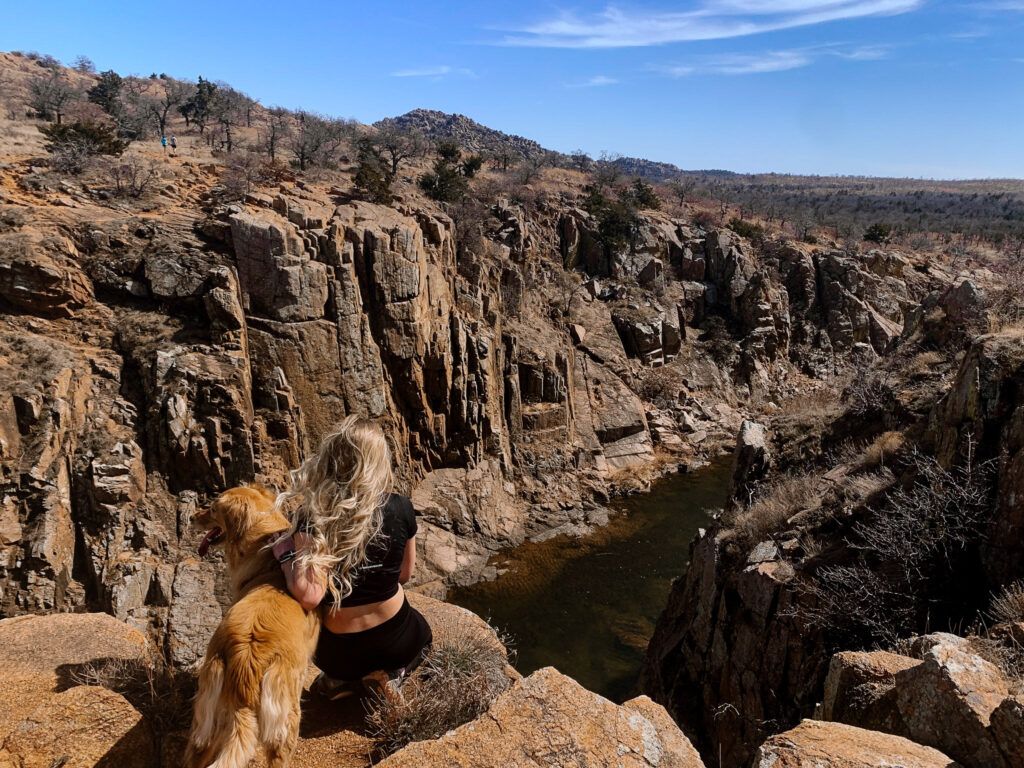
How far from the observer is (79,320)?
14.7m

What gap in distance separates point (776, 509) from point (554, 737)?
602 centimetres

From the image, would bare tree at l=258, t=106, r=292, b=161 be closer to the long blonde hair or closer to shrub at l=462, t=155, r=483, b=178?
shrub at l=462, t=155, r=483, b=178

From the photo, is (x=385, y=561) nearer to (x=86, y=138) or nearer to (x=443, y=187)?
(x=86, y=138)

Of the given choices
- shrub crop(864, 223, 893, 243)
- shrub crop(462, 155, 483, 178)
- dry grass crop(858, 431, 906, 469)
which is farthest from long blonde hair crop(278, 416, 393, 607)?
shrub crop(864, 223, 893, 243)

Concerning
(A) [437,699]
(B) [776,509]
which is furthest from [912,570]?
(A) [437,699]

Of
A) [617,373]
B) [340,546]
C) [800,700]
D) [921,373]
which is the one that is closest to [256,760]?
[340,546]

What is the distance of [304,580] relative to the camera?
2945mm

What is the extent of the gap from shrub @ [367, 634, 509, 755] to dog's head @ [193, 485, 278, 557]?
130 cm

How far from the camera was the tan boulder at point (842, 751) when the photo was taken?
2895mm

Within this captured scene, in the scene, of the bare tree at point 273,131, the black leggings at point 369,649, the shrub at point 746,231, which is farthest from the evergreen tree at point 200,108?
the black leggings at point 369,649

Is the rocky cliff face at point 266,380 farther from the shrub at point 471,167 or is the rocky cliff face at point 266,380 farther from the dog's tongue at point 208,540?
the shrub at point 471,167

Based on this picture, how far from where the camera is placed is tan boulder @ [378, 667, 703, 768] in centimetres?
293

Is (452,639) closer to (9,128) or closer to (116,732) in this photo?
(116,732)

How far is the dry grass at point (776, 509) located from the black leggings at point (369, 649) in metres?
5.88
